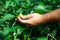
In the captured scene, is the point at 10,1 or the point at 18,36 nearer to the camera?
the point at 18,36

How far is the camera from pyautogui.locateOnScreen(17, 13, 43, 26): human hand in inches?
97.7

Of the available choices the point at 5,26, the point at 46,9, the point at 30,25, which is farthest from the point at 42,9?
the point at 5,26

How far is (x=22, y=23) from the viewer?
Answer: 2.48m

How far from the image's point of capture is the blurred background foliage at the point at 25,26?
95.1 inches

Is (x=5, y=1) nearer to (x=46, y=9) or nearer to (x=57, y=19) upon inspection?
(x=46, y=9)

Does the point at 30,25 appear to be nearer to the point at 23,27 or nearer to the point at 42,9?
the point at 23,27

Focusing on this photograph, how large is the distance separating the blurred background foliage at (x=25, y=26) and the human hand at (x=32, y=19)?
40 millimetres

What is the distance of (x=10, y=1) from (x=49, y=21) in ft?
1.53

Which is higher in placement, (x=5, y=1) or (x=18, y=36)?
(x=5, y=1)

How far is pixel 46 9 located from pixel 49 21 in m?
0.19

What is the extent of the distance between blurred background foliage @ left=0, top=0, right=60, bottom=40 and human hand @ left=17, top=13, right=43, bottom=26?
40 mm

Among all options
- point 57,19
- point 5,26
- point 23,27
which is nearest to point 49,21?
point 57,19

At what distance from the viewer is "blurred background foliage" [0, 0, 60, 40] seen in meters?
2.42

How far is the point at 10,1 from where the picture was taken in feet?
8.66
